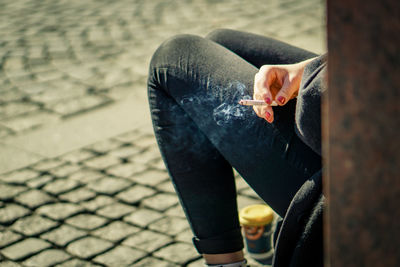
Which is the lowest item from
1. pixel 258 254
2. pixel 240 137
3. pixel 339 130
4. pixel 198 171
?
pixel 258 254

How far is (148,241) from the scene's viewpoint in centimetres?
261

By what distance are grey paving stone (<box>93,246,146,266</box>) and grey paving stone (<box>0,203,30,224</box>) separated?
25.5 inches

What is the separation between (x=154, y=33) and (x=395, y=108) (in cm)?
583

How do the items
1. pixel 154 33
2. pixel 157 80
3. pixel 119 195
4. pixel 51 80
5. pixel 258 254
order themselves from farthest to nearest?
pixel 154 33
pixel 51 80
pixel 119 195
pixel 258 254
pixel 157 80

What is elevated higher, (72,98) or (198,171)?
(198,171)

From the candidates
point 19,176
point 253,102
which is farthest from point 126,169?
point 253,102

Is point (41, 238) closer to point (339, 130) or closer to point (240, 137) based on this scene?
point (240, 137)

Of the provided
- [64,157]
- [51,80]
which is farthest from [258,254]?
[51,80]

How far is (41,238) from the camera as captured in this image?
2637 mm

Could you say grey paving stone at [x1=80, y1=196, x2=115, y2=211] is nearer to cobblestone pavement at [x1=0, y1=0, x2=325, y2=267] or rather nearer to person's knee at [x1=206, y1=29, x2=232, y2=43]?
cobblestone pavement at [x1=0, y1=0, x2=325, y2=267]

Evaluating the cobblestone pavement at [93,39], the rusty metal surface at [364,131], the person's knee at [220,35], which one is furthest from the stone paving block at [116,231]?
the rusty metal surface at [364,131]

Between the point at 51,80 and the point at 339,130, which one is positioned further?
the point at 51,80

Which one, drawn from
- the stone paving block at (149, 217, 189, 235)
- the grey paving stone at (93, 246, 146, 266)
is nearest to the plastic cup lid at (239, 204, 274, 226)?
the stone paving block at (149, 217, 189, 235)

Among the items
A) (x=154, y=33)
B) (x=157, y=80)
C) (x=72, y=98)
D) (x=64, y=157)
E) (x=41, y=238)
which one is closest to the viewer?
(x=157, y=80)
